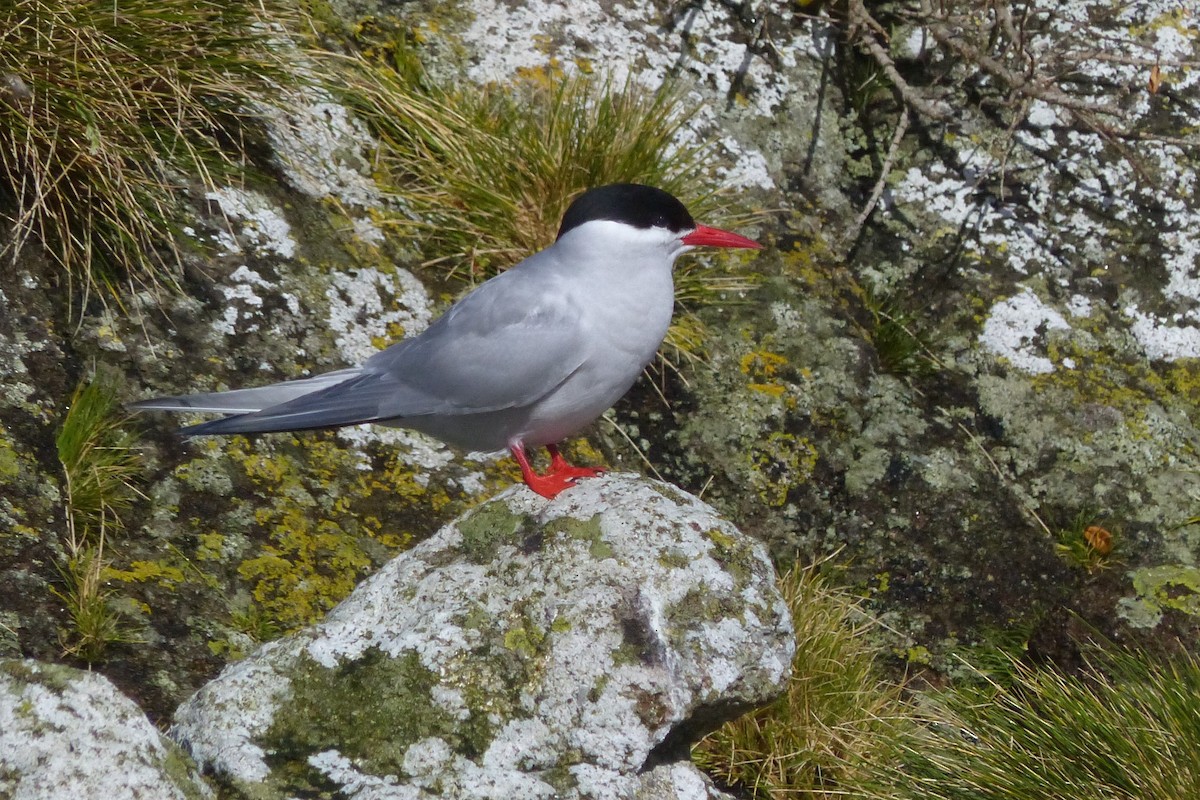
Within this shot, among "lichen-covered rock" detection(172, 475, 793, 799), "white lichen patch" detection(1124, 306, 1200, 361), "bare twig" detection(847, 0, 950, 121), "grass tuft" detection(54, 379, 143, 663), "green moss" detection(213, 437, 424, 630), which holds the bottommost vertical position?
"green moss" detection(213, 437, 424, 630)

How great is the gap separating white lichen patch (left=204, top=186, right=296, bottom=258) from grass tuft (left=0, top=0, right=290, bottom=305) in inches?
4.1

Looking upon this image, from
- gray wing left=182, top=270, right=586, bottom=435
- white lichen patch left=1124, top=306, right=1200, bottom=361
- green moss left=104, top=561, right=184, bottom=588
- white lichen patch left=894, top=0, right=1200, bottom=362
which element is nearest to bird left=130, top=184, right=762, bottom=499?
gray wing left=182, top=270, right=586, bottom=435

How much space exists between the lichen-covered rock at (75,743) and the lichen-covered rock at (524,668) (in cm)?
21

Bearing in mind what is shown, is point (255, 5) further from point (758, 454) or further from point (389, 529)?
point (758, 454)

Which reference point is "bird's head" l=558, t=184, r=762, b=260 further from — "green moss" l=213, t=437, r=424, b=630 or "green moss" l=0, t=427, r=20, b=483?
"green moss" l=0, t=427, r=20, b=483

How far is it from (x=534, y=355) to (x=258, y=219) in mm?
1457

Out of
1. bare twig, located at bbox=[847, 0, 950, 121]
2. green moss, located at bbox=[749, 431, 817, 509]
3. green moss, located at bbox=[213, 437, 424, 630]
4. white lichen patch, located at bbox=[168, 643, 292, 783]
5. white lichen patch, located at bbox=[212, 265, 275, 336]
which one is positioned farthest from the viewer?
bare twig, located at bbox=[847, 0, 950, 121]

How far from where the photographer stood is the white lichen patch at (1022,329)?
423 cm

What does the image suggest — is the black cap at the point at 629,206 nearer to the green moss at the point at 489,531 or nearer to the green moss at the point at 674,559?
the green moss at the point at 489,531

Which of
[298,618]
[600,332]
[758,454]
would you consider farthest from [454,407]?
[758,454]

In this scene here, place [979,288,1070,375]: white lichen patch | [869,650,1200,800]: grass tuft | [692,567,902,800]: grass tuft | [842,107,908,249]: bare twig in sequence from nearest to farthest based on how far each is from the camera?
[869,650,1200,800]: grass tuft
[692,567,902,800]: grass tuft
[979,288,1070,375]: white lichen patch
[842,107,908,249]: bare twig

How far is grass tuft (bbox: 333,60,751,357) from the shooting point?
4254 millimetres

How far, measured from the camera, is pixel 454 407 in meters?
2.99

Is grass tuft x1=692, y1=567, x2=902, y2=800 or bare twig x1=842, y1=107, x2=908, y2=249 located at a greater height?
bare twig x1=842, y1=107, x2=908, y2=249
